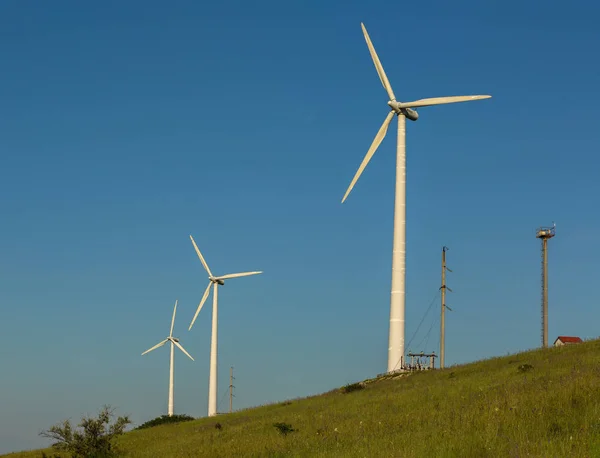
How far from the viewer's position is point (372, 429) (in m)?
21.2

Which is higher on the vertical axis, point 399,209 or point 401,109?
point 401,109

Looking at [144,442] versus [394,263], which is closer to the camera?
[144,442]

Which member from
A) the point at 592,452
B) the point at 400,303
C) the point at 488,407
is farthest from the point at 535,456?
the point at 400,303

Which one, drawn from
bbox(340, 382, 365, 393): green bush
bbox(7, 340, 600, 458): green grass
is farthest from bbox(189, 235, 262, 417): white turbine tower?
bbox(7, 340, 600, 458): green grass

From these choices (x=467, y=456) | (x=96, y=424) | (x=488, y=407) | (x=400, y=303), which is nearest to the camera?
(x=467, y=456)

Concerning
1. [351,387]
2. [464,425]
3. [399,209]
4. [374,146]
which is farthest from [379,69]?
[464,425]

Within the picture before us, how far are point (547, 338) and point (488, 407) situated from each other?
59487 mm

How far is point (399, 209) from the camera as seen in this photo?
52062 mm

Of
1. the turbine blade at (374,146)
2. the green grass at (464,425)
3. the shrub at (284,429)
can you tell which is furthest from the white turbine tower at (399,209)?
the shrub at (284,429)

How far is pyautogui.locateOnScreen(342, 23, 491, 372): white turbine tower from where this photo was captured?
4994cm

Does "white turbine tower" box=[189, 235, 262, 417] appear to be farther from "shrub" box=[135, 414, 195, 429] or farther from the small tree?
the small tree

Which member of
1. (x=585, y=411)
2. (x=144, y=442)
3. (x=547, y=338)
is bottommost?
(x=144, y=442)

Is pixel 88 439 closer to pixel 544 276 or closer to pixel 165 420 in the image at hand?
pixel 165 420

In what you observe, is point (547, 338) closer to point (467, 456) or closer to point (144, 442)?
point (144, 442)
